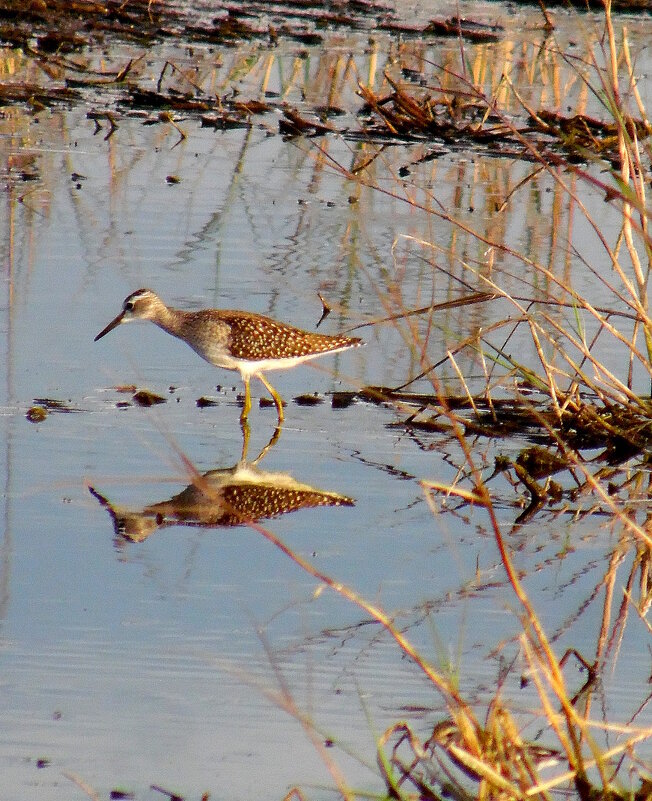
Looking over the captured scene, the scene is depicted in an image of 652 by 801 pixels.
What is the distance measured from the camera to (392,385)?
8.12m

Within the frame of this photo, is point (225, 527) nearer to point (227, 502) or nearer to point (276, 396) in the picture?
point (227, 502)

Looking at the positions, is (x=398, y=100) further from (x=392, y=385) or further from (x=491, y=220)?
(x=392, y=385)

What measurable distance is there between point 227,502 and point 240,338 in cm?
173

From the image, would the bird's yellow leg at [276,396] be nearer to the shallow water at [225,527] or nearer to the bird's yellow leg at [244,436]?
the shallow water at [225,527]

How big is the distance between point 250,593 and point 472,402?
6.97ft

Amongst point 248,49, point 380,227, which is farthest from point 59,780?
point 248,49

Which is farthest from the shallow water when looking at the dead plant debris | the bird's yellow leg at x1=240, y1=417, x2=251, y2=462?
the dead plant debris

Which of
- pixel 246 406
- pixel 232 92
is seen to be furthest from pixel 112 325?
pixel 232 92

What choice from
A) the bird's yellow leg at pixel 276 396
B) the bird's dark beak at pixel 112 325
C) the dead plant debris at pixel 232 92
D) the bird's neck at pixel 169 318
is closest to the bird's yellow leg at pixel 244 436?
the bird's yellow leg at pixel 276 396

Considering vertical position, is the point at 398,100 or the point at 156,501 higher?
the point at 398,100

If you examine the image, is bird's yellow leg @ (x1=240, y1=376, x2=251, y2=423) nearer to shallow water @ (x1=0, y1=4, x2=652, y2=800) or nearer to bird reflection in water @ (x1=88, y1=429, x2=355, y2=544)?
shallow water @ (x1=0, y1=4, x2=652, y2=800)

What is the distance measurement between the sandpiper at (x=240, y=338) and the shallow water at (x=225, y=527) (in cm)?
20

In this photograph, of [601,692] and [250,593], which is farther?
[250,593]

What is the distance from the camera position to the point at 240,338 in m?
8.05
